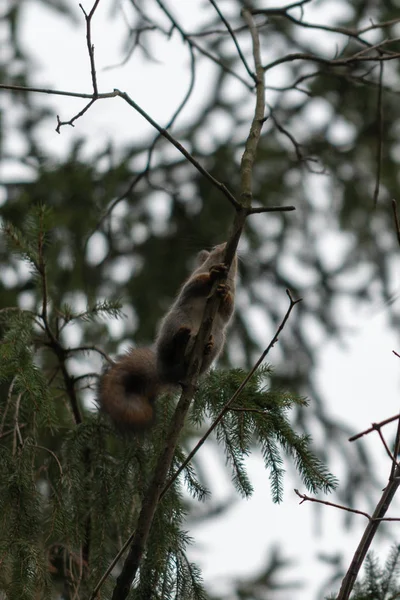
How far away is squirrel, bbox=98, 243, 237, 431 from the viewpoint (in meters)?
2.67

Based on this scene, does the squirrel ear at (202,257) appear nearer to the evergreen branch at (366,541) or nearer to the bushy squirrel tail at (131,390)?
the bushy squirrel tail at (131,390)

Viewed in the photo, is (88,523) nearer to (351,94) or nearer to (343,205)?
(343,205)

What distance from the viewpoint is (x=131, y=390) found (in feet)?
9.55

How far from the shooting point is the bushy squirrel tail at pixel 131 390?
8.59 ft

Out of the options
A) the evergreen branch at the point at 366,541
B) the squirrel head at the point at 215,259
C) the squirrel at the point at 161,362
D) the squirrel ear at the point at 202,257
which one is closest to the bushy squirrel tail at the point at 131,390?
the squirrel at the point at 161,362

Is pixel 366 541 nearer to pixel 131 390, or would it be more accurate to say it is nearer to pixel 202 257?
pixel 131 390

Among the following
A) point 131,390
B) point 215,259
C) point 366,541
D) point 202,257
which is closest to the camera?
point 366,541

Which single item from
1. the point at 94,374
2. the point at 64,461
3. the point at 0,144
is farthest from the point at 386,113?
the point at 64,461

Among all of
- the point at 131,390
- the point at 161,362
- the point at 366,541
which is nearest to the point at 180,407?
the point at 366,541

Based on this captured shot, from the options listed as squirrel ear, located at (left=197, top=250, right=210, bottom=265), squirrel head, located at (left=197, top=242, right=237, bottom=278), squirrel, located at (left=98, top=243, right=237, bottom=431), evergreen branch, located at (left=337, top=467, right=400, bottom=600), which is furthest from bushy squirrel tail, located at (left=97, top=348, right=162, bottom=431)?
evergreen branch, located at (left=337, top=467, right=400, bottom=600)

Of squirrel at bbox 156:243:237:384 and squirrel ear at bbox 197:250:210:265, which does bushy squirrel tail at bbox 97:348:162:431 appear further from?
squirrel ear at bbox 197:250:210:265

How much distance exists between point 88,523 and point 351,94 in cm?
460

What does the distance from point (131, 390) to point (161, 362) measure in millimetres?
216

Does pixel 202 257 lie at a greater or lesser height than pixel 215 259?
greater
